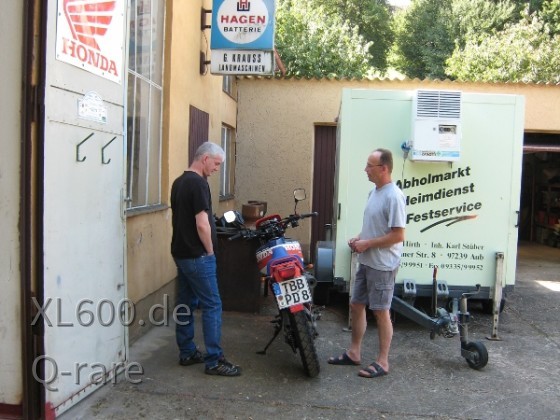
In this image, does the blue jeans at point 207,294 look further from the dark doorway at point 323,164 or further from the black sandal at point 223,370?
the dark doorway at point 323,164

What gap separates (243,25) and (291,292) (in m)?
3.80

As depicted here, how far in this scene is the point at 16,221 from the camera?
10.1 feet

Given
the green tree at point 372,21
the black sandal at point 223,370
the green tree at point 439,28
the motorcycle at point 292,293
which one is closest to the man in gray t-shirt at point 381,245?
the motorcycle at point 292,293

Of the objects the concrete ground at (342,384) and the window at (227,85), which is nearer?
the concrete ground at (342,384)

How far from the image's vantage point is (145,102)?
5.39m

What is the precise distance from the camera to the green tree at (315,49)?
1817cm

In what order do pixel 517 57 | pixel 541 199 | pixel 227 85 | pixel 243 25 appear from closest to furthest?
pixel 243 25 < pixel 227 85 < pixel 541 199 < pixel 517 57

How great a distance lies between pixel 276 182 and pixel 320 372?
6015 mm

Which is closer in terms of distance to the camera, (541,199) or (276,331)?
(276,331)

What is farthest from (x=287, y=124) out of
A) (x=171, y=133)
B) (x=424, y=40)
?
(x=424, y=40)

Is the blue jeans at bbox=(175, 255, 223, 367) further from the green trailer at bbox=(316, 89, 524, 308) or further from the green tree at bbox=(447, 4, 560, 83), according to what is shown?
the green tree at bbox=(447, 4, 560, 83)

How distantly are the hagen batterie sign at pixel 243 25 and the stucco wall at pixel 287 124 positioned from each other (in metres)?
3.32

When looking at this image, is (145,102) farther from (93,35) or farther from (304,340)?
(304,340)

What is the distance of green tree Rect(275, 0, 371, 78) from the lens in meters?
18.2
